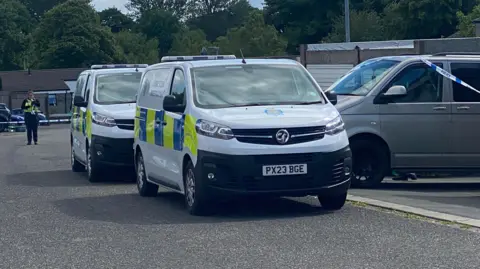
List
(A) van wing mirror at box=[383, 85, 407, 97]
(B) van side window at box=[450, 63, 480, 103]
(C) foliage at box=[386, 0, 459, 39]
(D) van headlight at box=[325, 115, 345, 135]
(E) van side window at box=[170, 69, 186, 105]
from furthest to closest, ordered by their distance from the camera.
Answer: (C) foliage at box=[386, 0, 459, 39]
(B) van side window at box=[450, 63, 480, 103]
(A) van wing mirror at box=[383, 85, 407, 97]
(E) van side window at box=[170, 69, 186, 105]
(D) van headlight at box=[325, 115, 345, 135]

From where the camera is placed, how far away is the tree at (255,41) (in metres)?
69.4

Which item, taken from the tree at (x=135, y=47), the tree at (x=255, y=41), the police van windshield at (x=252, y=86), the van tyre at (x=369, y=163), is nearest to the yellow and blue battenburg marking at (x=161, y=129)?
the police van windshield at (x=252, y=86)

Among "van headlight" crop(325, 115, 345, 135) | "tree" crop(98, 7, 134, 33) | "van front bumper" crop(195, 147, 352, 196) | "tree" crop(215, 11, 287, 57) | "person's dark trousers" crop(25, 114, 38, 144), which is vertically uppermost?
"tree" crop(98, 7, 134, 33)

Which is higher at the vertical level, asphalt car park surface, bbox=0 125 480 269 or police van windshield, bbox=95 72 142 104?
police van windshield, bbox=95 72 142 104

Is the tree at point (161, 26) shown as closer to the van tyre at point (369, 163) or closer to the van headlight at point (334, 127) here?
the van tyre at point (369, 163)

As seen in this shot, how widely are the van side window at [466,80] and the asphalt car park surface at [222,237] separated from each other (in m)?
3.15

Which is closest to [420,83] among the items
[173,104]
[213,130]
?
[173,104]

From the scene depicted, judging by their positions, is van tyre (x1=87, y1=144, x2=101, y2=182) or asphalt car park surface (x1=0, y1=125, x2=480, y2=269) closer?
asphalt car park surface (x1=0, y1=125, x2=480, y2=269)

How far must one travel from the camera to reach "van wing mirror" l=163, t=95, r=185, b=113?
11.6 meters

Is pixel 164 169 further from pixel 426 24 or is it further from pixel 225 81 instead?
pixel 426 24

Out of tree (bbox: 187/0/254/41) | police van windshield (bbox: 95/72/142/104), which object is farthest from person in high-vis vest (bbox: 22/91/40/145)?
tree (bbox: 187/0/254/41)

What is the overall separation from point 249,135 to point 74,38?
88.2 meters

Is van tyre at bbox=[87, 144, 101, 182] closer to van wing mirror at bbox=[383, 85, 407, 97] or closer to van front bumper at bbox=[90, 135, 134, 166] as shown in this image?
van front bumper at bbox=[90, 135, 134, 166]

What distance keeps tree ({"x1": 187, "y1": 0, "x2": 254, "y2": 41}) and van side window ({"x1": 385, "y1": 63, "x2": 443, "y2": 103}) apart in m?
110
